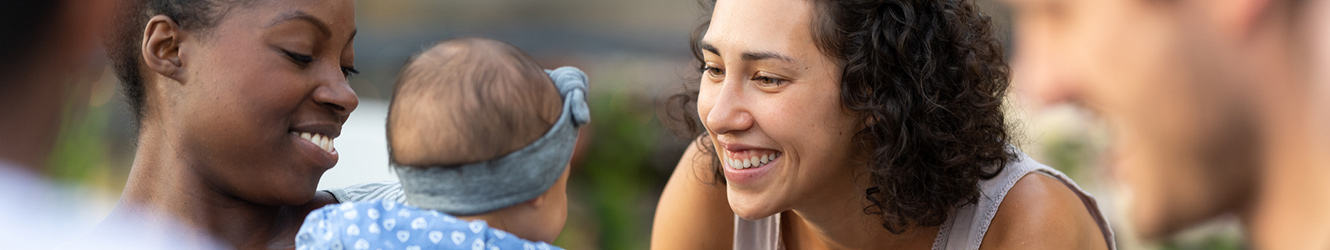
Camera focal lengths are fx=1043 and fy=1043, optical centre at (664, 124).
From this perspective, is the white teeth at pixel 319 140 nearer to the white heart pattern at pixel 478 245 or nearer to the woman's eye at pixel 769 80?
the white heart pattern at pixel 478 245

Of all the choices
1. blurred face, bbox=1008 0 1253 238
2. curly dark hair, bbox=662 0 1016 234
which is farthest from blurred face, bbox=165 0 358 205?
blurred face, bbox=1008 0 1253 238

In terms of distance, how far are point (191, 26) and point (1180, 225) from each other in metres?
2.47

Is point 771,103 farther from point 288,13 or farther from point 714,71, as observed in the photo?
point 288,13

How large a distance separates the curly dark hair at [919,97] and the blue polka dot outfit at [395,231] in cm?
59

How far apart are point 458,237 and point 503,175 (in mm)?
109

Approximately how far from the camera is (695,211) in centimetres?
207

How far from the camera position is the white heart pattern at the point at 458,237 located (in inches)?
57.5

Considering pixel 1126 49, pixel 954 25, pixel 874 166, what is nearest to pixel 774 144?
pixel 874 166

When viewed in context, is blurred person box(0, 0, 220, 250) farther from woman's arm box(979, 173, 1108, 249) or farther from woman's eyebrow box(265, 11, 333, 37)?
woman's arm box(979, 173, 1108, 249)

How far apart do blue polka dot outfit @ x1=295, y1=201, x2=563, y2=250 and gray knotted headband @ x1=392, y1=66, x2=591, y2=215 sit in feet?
0.10

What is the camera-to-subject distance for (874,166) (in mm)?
A: 1703

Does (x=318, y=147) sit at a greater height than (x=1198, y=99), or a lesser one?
greater

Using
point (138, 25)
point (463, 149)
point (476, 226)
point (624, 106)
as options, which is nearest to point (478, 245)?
point (476, 226)

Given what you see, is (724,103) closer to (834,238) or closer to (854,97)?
(854,97)
